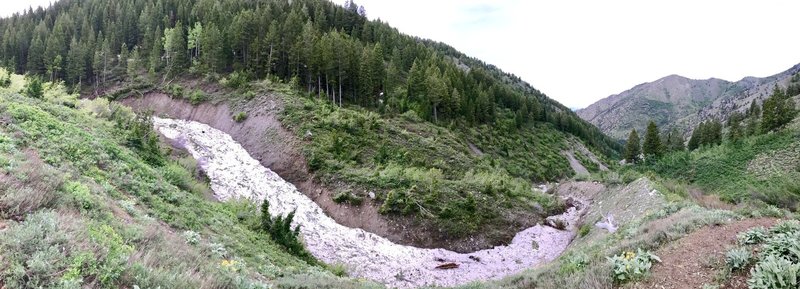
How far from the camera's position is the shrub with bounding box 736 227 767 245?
26.9ft

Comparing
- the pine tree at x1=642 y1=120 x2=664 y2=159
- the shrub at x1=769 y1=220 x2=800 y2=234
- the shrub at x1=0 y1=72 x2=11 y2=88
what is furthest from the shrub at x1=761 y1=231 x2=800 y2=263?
the pine tree at x1=642 y1=120 x2=664 y2=159

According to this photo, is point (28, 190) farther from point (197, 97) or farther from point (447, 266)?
point (197, 97)

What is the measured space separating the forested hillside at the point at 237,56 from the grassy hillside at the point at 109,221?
95.8 feet

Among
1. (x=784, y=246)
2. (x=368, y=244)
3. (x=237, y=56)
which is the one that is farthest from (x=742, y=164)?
(x=237, y=56)

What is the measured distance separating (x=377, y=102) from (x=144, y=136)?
35.8 metres

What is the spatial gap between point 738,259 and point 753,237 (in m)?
1.45

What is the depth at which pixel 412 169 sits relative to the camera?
96.1ft

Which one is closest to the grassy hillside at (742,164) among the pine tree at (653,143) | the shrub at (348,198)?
the pine tree at (653,143)

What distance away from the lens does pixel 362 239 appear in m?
22.2

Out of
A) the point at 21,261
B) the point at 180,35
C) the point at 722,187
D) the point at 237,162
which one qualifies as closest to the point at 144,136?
the point at 237,162

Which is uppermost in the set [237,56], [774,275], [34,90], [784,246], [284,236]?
[237,56]

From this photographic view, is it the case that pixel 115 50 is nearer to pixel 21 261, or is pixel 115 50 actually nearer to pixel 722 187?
pixel 21 261

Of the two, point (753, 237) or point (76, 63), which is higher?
point (76, 63)

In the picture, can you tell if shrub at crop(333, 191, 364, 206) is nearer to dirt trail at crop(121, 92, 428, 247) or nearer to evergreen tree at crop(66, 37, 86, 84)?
dirt trail at crop(121, 92, 428, 247)
